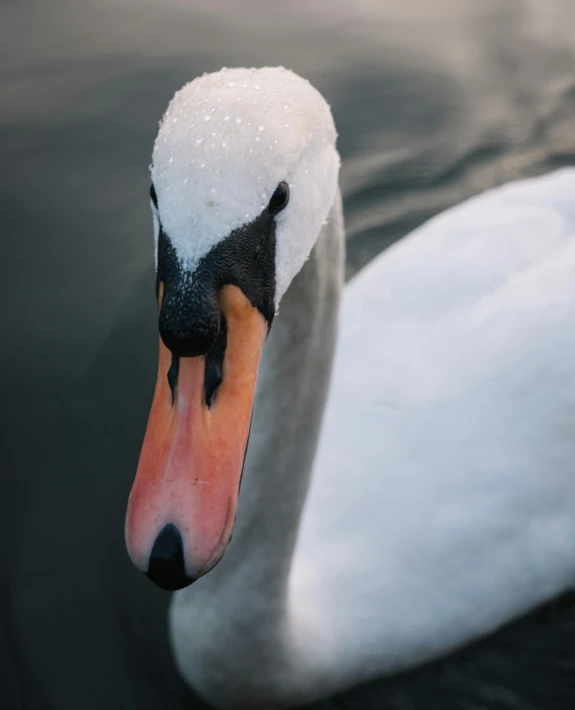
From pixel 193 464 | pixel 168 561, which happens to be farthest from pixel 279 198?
pixel 168 561

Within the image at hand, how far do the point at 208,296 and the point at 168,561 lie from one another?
0.54 m

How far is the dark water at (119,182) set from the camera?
3707mm

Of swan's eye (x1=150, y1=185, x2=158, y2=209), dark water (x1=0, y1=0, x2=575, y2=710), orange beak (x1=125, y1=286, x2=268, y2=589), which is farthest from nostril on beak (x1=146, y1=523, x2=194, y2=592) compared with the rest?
dark water (x1=0, y1=0, x2=575, y2=710)

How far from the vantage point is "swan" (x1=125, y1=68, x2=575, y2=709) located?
1.99 m

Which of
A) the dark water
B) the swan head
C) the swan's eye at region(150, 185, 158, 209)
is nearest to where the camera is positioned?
the swan head

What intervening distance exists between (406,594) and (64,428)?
1.88m

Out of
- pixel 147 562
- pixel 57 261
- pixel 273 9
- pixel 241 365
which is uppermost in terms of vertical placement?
pixel 241 365

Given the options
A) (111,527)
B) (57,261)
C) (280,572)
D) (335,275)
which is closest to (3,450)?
(111,527)

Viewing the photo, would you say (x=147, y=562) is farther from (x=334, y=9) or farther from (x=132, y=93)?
(x=334, y=9)

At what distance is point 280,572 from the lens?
304 cm

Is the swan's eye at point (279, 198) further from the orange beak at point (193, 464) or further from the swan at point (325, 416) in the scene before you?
the orange beak at point (193, 464)

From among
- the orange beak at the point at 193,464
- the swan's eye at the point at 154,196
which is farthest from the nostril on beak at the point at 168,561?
the swan's eye at the point at 154,196

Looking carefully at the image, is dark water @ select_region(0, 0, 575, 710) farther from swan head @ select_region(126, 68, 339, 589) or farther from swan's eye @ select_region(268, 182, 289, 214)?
swan's eye @ select_region(268, 182, 289, 214)

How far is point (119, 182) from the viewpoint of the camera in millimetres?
5621
